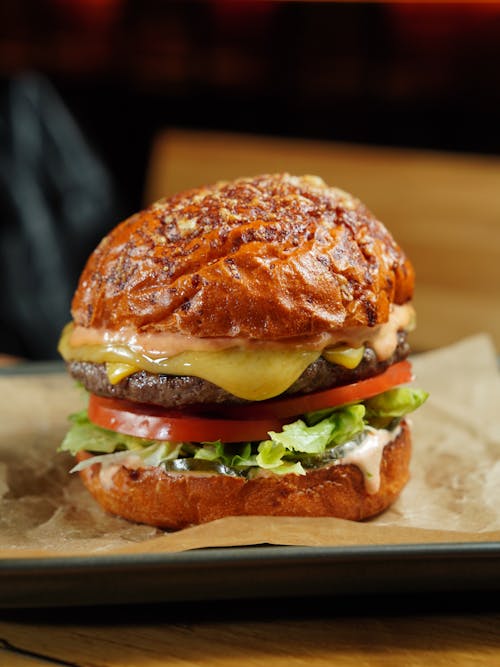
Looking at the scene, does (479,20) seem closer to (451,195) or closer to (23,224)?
(451,195)

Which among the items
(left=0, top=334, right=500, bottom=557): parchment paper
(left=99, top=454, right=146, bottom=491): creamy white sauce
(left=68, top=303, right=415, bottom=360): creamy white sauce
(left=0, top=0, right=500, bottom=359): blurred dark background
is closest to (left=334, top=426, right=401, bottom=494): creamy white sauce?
(left=0, top=334, right=500, bottom=557): parchment paper

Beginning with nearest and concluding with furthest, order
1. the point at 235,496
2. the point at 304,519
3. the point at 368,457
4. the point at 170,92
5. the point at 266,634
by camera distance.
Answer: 1. the point at 266,634
2. the point at 304,519
3. the point at 235,496
4. the point at 368,457
5. the point at 170,92

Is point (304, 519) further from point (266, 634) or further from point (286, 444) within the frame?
point (266, 634)

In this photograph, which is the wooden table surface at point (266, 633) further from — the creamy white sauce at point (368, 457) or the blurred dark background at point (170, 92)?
the blurred dark background at point (170, 92)

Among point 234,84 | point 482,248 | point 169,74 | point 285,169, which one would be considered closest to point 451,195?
point 482,248

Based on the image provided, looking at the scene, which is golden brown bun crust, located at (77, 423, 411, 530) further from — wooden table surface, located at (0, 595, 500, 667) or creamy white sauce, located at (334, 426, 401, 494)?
wooden table surface, located at (0, 595, 500, 667)

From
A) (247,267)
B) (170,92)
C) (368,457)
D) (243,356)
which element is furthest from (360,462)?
(170,92)
